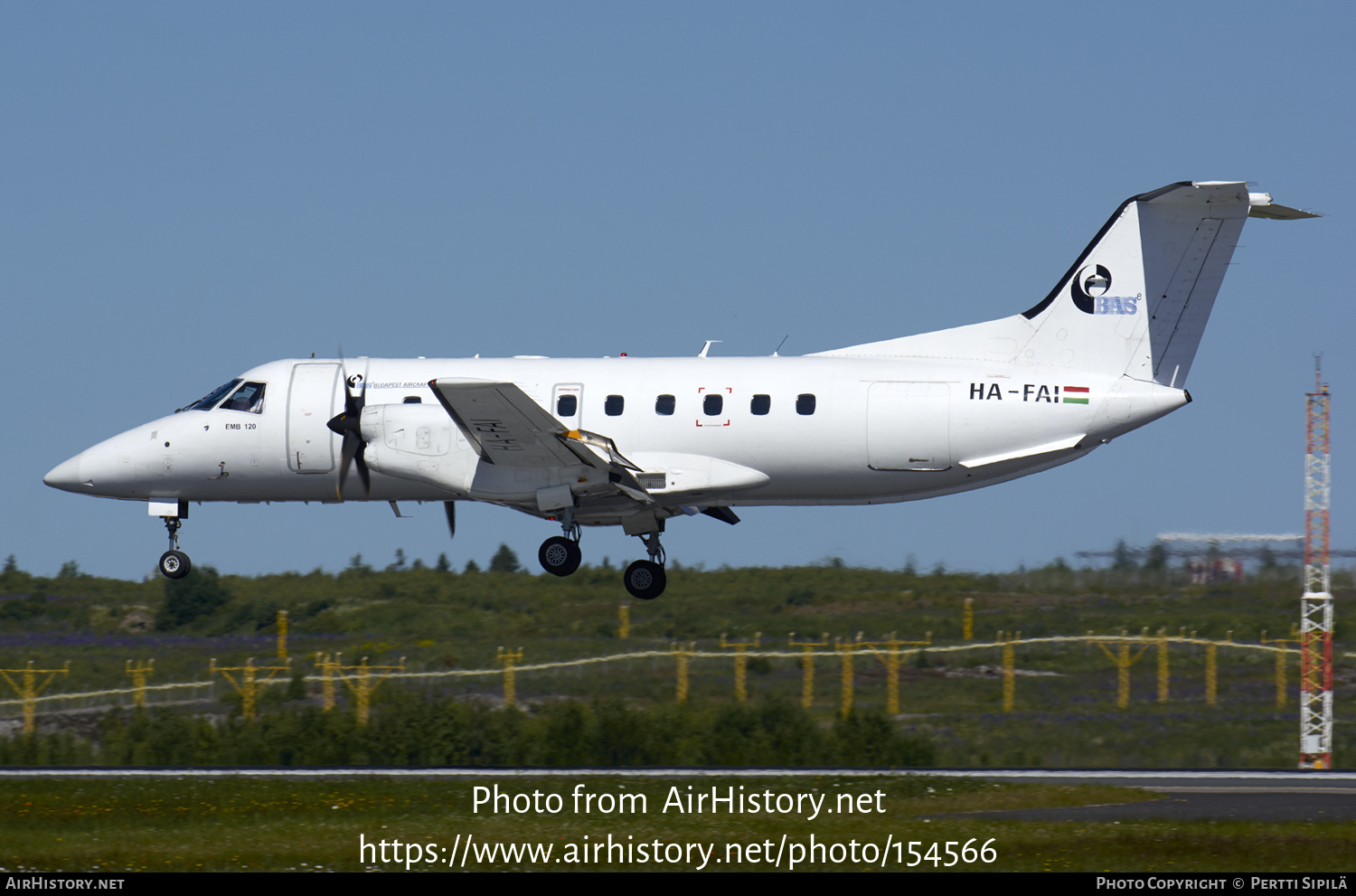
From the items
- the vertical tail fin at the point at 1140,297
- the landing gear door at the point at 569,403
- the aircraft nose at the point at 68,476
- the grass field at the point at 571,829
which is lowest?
the grass field at the point at 571,829

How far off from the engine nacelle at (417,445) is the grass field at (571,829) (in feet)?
16.4

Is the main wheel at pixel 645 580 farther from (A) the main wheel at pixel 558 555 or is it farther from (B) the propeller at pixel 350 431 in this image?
(B) the propeller at pixel 350 431

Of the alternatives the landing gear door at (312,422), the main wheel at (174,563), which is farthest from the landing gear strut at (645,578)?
the main wheel at (174,563)

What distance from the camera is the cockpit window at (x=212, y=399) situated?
2612 cm

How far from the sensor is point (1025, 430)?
75.7 ft

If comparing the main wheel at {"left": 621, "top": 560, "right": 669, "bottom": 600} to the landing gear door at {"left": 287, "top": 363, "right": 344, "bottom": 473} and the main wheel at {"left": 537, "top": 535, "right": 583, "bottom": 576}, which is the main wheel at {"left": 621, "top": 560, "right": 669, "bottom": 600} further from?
the landing gear door at {"left": 287, "top": 363, "right": 344, "bottom": 473}

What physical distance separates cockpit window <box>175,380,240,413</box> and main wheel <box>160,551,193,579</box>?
263cm

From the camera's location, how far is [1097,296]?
2412 centimetres

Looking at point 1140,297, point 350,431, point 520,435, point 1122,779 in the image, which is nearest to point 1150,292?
point 1140,297

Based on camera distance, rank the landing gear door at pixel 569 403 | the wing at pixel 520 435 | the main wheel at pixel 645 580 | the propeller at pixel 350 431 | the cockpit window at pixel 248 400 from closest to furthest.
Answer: the wing at pixel 520 435 < the landing gear door at pixel 569 403 < the propeller at pixel 350 431 < the main wheel at pixel 645 580 < the cockpit window at pixel 248 400

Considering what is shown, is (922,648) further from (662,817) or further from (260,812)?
(260,812)

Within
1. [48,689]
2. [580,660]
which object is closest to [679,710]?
[580,660]

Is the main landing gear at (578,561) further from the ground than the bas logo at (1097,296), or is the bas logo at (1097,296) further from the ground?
the bas logo at (1097,296)

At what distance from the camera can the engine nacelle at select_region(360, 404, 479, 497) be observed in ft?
78.3
